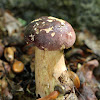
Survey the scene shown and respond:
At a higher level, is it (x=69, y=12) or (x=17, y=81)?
(x=69, y=12)

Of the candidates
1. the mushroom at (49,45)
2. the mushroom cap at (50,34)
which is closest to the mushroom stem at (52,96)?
the mushroom at (49,45)

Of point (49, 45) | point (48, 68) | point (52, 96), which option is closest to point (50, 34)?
point (49, 45)

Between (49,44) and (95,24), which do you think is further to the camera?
(95,24)

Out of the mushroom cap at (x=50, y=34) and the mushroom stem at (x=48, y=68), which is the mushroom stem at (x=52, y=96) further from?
the mushroom cap at (x=50, y=34)

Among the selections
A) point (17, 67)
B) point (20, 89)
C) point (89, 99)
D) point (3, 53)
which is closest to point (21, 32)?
point (3, 53)

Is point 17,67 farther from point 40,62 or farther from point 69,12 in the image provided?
point 69,12

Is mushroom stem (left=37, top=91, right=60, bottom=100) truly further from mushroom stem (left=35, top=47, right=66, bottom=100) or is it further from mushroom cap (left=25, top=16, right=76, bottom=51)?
mushroom cap (left=25, top=16, right=76, bottom=51)

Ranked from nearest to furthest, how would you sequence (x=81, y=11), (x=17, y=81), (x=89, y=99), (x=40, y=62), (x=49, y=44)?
1. (x=49, y=44)
2. (x=40, y=62)
3. (x=89, y=99)
4. (x=17, y=81)
5. (x=81, y=11)
